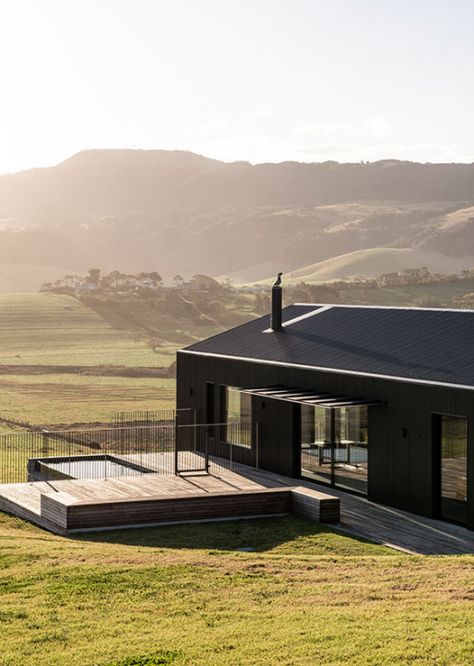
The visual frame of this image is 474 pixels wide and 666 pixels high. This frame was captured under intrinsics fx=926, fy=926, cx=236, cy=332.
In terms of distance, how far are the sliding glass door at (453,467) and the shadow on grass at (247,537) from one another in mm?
2150

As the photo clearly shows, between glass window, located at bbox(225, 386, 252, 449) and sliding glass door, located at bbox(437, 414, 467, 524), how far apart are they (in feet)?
21.6

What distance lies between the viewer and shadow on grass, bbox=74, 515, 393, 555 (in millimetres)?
14438

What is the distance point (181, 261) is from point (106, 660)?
179 m

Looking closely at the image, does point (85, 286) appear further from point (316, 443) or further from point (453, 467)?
point (453, 467)

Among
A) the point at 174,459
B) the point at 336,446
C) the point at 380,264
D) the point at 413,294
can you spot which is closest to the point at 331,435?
the point at 336,446

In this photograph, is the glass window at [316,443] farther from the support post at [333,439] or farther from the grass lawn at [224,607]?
the grass lawn at [224,607]

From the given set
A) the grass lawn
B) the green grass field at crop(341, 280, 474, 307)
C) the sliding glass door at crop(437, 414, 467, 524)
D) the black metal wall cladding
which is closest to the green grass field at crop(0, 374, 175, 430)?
the black metal wall cladding

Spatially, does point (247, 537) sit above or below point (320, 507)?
below

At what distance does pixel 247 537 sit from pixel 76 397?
52104mm

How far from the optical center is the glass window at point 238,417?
22250mm

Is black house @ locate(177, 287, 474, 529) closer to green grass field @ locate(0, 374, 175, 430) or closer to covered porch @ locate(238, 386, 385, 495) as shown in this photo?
covered porch @ locate(238, 386, 385, 495)

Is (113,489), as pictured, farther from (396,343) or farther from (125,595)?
(125,595)

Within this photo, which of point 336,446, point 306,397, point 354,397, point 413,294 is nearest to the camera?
point 354,397

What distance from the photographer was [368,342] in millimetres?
20531
